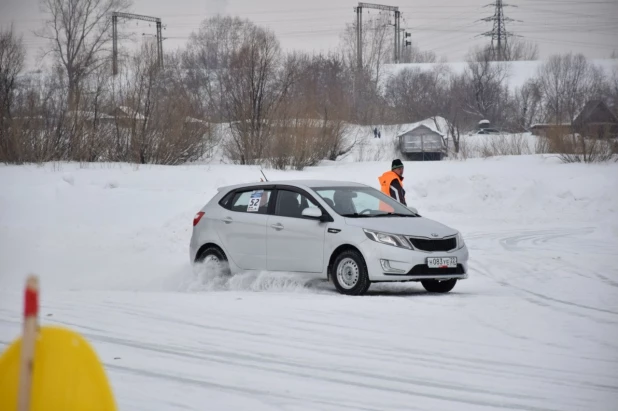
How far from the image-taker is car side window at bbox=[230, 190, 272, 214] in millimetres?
13117

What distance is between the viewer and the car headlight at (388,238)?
11.9 m

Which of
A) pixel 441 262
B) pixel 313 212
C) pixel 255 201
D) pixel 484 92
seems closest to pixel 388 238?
pixel 441 262

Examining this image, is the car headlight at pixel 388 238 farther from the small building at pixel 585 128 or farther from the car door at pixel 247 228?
the small building at pixel 585 128

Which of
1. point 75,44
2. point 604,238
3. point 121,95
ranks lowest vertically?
point 604,238

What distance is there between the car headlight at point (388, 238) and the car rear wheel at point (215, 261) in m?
2.31

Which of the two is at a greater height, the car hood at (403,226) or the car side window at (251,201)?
the car side window at (251,201)

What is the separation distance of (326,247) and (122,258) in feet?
23.3

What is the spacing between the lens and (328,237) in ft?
40.2

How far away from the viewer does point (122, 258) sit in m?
18.2

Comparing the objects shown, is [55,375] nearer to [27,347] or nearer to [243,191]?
[27,347]

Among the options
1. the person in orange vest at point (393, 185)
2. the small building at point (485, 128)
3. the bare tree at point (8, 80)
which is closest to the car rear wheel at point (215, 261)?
the person in orange vest at point (393, 185)

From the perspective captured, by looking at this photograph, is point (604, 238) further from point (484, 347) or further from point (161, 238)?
point (484, 347)

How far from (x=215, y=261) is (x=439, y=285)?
3118mm

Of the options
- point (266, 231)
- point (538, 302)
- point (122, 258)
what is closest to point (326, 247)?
point (266, 231)
